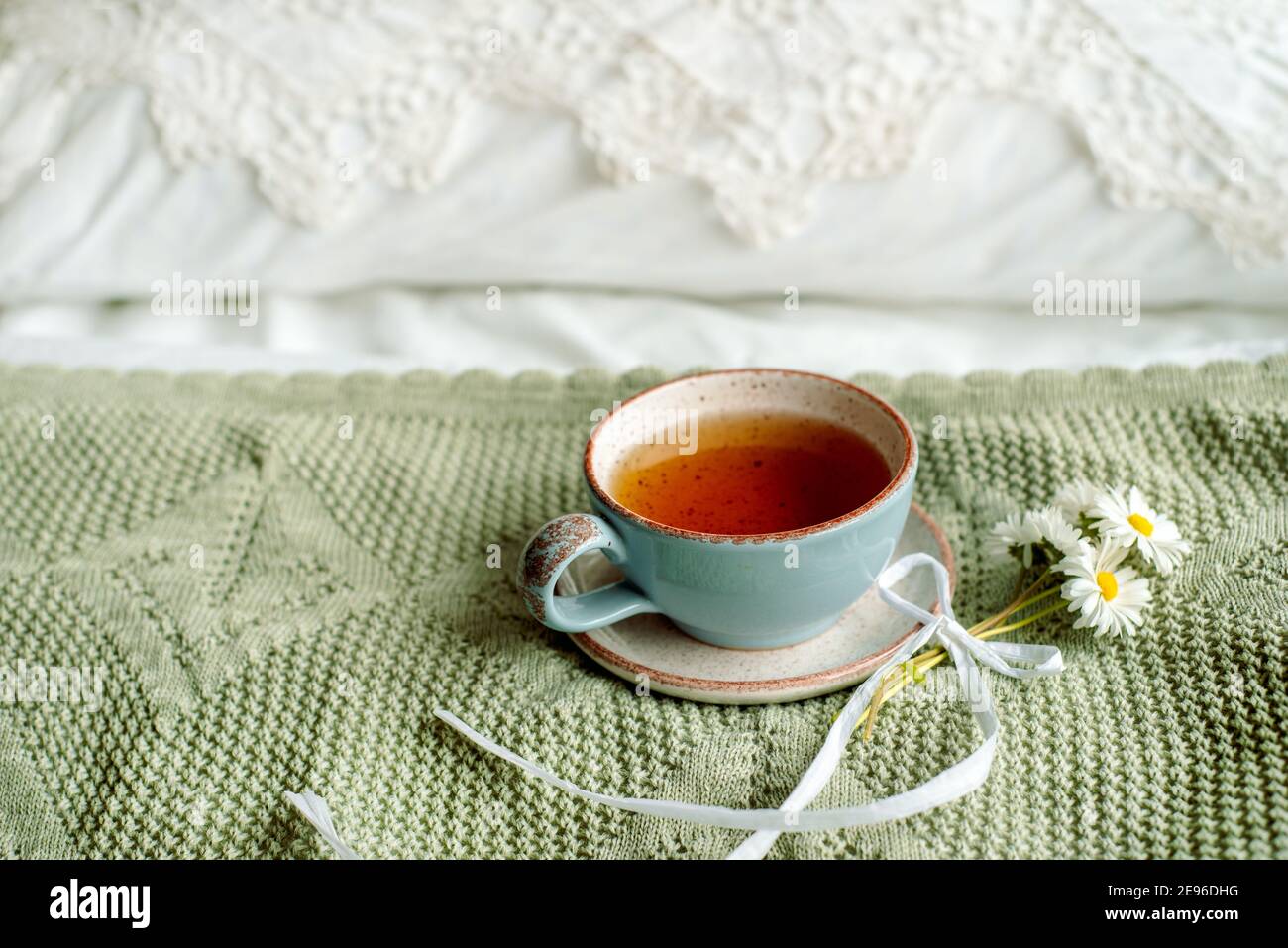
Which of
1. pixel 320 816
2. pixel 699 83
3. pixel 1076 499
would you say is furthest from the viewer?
pixel 699 83

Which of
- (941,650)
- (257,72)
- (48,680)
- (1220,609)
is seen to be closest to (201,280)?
(257,72)

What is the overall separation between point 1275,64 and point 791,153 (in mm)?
340

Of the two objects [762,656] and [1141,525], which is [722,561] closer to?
[762,656]

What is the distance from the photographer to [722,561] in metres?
0.49

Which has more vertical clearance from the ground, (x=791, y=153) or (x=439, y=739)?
(x=791, y=153)

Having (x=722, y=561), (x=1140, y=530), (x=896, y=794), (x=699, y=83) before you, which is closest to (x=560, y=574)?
(x=722, y=561)

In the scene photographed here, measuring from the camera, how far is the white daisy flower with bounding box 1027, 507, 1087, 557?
0.55 metres

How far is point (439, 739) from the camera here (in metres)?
0.53

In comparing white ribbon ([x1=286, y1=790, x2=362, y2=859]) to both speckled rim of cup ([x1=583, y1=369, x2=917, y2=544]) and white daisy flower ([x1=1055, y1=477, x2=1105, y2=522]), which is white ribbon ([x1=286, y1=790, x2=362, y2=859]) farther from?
white daisy flower ([x1=1055, y1=477, x2=1105, y2=522])

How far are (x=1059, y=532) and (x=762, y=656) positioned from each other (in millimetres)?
168

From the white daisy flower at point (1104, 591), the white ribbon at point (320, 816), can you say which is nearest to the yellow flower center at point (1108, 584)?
the white daisy flower at point (1104, 591)

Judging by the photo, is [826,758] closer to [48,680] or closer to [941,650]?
[941,650]

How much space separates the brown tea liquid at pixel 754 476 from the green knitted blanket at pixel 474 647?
0.30 ft
